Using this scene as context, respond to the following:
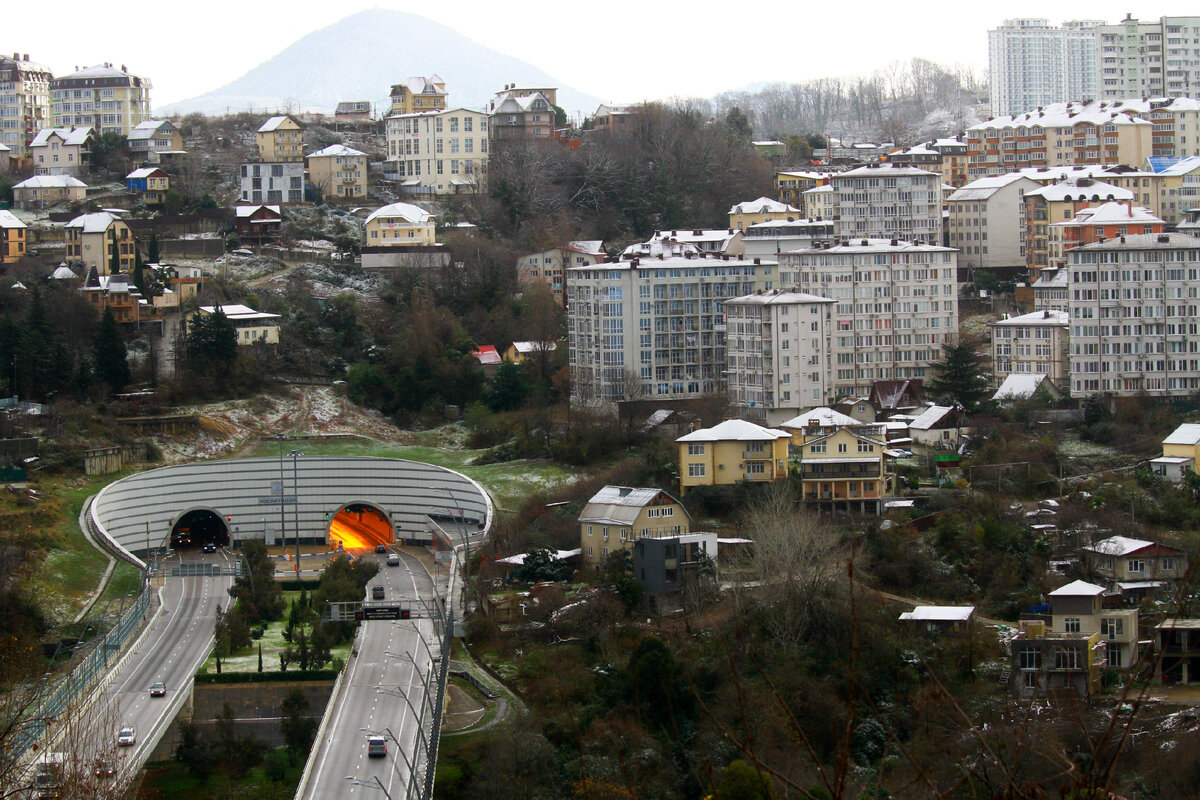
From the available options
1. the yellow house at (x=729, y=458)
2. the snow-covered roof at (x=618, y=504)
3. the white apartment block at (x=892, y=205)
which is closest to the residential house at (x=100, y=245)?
the white apartment block at (x=892, y=205)

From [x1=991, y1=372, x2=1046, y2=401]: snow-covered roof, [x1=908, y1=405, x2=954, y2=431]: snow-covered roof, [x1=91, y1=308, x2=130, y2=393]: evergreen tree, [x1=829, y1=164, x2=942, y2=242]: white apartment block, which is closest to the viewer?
[x1=908, y1=405, x2=954, y2=431]: snow-covered roof

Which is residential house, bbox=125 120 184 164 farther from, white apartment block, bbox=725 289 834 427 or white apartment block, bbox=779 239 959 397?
white apartment block, bbox=725 289 834 427

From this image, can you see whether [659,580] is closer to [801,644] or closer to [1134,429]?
[801,644]

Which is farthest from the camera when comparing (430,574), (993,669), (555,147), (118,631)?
(555,147)

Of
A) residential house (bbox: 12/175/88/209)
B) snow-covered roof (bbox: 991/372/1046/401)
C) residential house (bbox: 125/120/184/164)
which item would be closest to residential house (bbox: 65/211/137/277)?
residential house (bbox: 12/175/88/209)

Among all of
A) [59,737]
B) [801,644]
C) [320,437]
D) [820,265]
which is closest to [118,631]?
[59,737]

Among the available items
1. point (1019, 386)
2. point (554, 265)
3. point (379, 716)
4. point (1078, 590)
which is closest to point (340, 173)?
point (554, 265)
